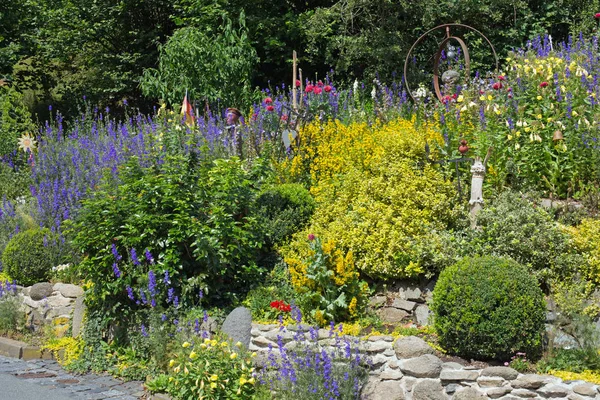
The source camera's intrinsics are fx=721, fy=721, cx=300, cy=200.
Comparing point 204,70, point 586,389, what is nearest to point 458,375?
point 586,389

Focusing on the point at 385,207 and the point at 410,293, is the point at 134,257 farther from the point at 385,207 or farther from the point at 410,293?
the point at 410,293

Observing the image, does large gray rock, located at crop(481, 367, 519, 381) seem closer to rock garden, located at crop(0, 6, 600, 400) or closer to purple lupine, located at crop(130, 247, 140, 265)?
rock garden, located at crop(0, 6, 600, 400)

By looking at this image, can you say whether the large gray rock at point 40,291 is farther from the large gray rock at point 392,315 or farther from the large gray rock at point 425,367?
the large gray rock at point 425,367

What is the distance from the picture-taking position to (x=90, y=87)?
618 inches

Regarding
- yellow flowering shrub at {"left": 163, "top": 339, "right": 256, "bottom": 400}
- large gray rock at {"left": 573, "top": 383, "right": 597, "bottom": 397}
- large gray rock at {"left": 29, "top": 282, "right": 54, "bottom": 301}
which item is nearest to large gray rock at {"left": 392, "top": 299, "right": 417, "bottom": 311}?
yellow flowering shrub at {"left": 163, "top": 339, "right": 256, "bottom": 400}

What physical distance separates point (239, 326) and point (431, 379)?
173cm

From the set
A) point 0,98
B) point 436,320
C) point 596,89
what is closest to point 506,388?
point 436,320

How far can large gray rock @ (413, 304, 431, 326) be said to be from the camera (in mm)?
6211

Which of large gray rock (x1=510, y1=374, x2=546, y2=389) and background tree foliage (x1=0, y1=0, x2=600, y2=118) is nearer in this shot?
large gray rock (x1=510, y1=374, x2=546, y2=389)

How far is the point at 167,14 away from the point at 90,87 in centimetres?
254

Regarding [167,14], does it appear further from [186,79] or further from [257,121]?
[257,121]

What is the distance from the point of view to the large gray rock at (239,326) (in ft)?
20.0

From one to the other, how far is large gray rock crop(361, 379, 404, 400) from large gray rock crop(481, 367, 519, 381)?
0.65 metres

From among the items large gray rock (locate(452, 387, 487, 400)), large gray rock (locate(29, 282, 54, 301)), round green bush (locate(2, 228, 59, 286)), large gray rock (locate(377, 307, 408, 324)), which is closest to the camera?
large gray rock (locate(452, 387, 487, 400))
